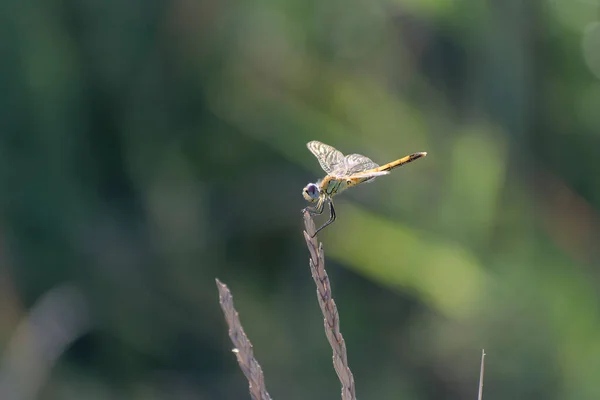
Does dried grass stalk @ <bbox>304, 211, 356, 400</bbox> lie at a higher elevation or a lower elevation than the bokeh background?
lower

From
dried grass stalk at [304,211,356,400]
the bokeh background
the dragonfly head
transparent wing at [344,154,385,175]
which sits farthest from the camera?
the bokeh background

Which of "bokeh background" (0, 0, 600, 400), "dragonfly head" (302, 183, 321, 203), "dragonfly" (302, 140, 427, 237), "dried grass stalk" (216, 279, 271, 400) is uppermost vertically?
"bokeh background" (0, 0, 600, 400)

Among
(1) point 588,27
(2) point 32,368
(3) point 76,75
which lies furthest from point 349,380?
(3) point 76,75

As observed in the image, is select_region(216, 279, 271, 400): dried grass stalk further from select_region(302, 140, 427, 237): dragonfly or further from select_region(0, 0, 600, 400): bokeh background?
select_region(0, 0, 600, 400): bokeh background

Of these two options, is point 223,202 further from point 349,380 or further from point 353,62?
point 349,380

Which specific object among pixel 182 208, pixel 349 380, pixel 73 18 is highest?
pixel 73 18

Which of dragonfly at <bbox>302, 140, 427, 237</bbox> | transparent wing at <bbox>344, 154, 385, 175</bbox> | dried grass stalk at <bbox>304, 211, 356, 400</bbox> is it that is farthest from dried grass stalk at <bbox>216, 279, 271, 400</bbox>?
transparent wing at <bbox>344, 154, 385, 175</bbox>

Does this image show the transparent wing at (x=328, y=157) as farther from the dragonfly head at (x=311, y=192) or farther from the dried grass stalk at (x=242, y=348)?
the dried grass stalk at (x=242, y=348)

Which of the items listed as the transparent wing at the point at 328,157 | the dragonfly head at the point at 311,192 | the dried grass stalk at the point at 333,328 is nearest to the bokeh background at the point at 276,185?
the transparent wing at the point at 328,157
